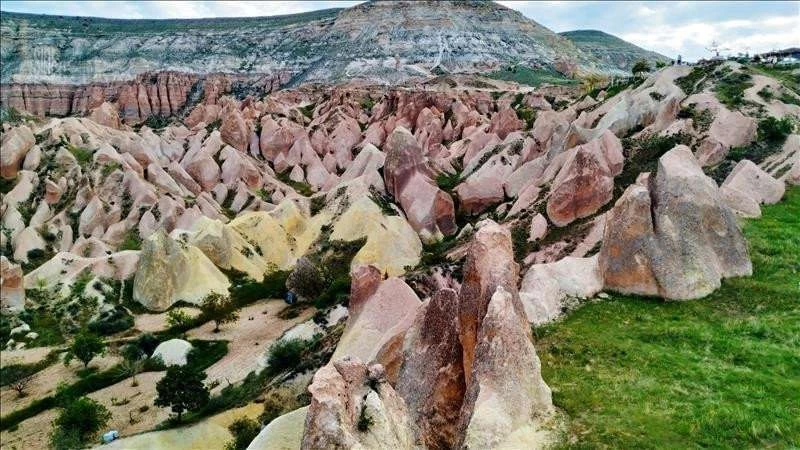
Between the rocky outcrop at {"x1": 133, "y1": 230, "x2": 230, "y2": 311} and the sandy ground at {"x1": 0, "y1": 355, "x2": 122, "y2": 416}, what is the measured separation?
26.1 feet

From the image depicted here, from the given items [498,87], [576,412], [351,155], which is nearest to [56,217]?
[351,155]

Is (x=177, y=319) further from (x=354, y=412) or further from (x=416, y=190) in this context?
(x=354, y=412)

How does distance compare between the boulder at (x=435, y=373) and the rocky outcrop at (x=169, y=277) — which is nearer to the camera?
the boulder at (x=435, y=373)

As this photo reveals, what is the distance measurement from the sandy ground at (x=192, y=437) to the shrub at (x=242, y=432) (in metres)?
0.30

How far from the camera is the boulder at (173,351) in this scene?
38.6 m

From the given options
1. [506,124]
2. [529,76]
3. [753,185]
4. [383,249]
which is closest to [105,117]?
[506,124]

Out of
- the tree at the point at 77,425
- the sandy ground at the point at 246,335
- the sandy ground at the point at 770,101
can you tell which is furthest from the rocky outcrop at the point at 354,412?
the sandy ground at the point at 770,101

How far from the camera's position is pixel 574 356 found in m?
18.1

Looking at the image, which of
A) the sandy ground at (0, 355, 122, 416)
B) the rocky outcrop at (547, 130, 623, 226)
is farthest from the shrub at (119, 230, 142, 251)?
the rocky outcrop at (547, 130, 623, 226)

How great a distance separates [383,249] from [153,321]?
56.7 ft

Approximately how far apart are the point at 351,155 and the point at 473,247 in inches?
3157

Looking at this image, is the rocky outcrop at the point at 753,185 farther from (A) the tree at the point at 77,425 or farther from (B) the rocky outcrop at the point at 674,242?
(A) the tree at the point at 77,425

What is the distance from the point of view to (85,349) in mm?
37844

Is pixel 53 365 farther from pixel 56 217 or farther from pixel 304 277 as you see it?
pixel 56 217
